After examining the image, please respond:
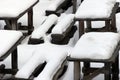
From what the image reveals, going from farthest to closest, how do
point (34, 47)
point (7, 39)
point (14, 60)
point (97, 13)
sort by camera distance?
point (34, 47)
point (97, 13)
point (14, 60)
point (7, 39)

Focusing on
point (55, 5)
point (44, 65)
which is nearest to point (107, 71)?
point (44, 65)

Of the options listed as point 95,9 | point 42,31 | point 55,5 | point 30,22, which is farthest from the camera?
point 55,5

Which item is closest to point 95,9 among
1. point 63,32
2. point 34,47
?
point 63,32

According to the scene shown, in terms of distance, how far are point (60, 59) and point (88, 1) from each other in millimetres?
1855

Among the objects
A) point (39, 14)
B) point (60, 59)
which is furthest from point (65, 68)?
point (39, 14)

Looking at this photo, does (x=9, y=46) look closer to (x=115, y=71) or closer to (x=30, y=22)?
(x=115, y=71)

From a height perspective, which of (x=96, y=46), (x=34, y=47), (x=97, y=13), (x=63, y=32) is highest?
(x=97, y=13)

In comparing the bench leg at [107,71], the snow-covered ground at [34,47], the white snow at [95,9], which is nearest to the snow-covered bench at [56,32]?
the snow-covered ground at [34,47]

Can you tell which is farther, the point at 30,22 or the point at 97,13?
the point at 30,22

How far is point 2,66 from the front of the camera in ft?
22.2

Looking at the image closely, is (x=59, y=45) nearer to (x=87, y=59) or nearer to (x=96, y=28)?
(x=96, y=28)

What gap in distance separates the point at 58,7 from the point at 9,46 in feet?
11.8

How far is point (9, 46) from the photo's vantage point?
6.08 m

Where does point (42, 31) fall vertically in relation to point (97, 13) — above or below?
below
